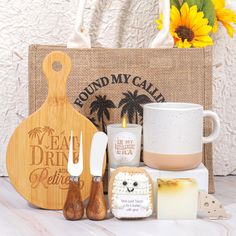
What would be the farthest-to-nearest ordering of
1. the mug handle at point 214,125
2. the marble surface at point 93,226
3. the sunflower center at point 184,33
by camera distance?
1. the sunflower center at point 184,33
2. the mug handle at point 214,125
3. the marble surface at point 93,226

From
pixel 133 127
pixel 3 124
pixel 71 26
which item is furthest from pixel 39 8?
pixel 133 127

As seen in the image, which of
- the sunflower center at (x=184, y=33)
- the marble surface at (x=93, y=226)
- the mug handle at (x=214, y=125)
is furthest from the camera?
the sunflower center at (x=184, y=33)

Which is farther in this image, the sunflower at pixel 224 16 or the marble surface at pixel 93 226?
the sunflower at pixel 224 16

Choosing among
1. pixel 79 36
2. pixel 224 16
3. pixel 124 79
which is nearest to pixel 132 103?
pixel 124 79

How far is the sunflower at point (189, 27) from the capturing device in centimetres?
92

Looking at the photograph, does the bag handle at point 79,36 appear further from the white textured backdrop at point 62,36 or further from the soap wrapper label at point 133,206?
the soap wrapper label at point 133,206

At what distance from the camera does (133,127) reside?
0.80 m

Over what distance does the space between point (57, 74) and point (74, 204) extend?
19 cm

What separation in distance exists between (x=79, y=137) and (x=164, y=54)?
0.65 ft

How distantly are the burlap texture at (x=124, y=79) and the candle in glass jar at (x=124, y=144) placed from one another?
2.9 inches

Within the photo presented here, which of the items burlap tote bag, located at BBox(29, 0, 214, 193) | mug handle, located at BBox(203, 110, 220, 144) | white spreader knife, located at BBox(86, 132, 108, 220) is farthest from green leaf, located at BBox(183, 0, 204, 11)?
white spreader knife, located at BBox(86, 132, 108, 220)

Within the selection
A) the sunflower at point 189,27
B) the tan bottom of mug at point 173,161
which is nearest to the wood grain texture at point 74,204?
the tan bottom of mug at point 173,161

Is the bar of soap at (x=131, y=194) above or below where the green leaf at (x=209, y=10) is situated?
below

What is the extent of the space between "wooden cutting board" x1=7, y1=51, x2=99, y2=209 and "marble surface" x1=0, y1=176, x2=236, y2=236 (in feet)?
0.10
